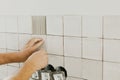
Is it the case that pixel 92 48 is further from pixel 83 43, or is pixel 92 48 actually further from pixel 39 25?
pixel 39 25

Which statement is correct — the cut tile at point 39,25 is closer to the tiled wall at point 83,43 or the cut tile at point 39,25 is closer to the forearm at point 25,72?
the tiled wall at point 83,43

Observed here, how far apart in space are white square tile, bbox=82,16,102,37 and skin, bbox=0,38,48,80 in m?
0.21

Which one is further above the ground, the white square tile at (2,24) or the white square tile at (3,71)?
the white square tile at (2,24)

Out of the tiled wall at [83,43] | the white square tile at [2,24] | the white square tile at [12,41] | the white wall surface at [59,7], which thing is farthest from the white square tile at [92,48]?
the white square tile at [2,24]

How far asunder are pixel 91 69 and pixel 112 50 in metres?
0.13

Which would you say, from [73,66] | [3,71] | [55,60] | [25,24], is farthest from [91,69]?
[3,71]

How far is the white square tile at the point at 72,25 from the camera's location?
100 cm

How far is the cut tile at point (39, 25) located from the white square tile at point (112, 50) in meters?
0.34

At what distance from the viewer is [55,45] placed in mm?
1078

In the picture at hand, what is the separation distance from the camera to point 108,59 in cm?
92

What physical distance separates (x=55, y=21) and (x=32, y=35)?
Result: 165mm

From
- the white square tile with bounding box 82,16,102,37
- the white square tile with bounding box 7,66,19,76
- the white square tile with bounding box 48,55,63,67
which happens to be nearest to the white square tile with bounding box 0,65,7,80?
the white square tile with bounding box 7,66,19,76

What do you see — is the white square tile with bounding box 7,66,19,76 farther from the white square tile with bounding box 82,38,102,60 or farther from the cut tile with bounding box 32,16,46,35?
the white square tile with bounding box 82,38,102,60

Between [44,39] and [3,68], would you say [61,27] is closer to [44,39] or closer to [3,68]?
[44,39]
